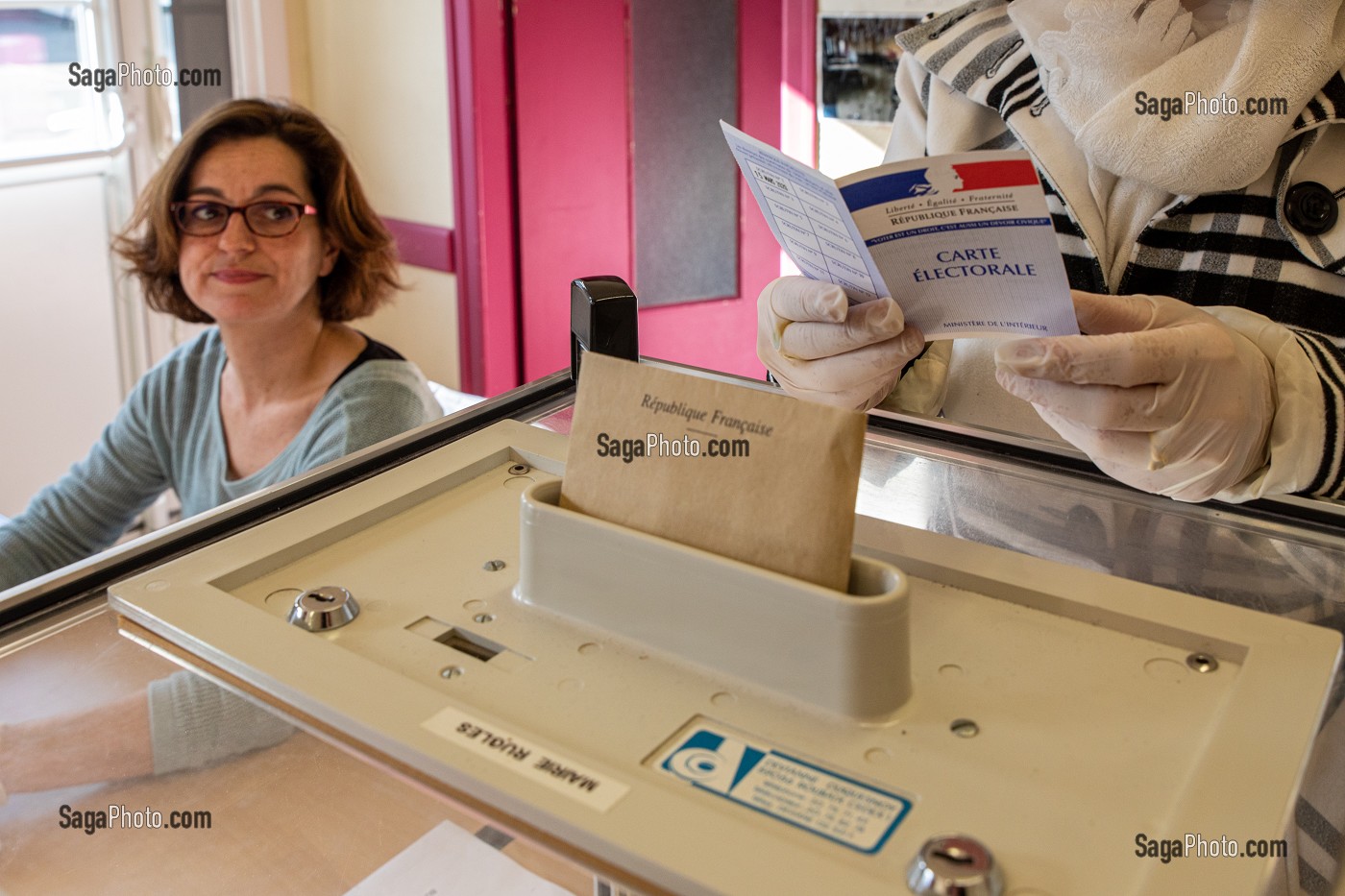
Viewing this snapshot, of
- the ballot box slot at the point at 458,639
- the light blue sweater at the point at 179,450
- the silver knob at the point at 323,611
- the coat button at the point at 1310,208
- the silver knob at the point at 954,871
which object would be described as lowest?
the light blue sweater at the point at 179,450

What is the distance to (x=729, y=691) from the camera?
2.15ft

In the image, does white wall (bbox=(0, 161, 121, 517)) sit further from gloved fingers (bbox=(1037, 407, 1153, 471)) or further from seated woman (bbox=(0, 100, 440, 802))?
gloved fingers (bbox=(1037, 407, 1153, 471))

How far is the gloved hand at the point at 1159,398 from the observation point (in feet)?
2.91

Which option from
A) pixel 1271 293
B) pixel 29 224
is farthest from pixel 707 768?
pixel 29 224

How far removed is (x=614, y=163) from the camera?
3611 millimetres

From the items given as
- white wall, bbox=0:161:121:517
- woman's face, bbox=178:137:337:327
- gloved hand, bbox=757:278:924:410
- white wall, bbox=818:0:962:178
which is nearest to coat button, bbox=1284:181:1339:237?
gloved hand, bbox=757:278:924:410

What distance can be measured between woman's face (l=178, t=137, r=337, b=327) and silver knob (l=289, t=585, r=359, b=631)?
1.28 metres

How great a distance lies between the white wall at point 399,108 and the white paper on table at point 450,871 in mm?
3019

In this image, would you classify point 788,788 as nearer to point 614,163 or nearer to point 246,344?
point 246,344

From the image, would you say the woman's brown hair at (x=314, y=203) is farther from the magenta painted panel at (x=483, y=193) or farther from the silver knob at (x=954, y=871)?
the silver knob at (x=954, y=871)

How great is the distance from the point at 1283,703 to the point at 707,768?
0.30 m

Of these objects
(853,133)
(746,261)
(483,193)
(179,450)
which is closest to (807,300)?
(179,450)

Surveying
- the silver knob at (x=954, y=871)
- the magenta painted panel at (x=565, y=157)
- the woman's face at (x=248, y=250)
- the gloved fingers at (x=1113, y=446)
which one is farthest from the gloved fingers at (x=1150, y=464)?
the magenta painted panel at (x=565, y=157)

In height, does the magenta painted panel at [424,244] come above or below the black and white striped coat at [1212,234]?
below
